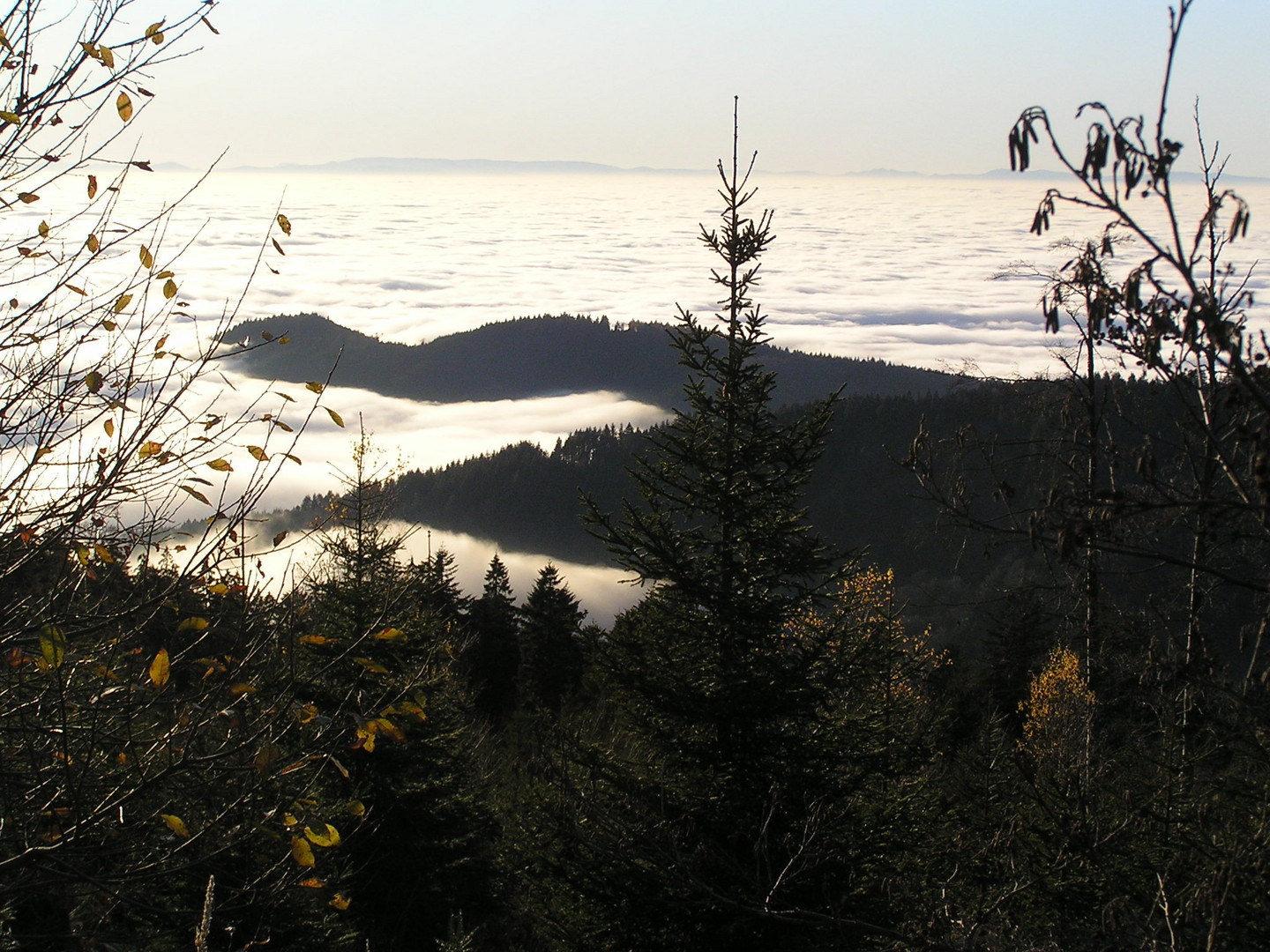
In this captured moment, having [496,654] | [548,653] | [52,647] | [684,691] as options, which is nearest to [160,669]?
[52,647]

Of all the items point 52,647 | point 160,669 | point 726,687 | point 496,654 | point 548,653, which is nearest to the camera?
point 52,647

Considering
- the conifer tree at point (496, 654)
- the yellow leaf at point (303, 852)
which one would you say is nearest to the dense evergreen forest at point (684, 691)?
the yellow leaf at point (303, 852)

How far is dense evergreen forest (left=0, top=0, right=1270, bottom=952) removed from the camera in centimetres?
410

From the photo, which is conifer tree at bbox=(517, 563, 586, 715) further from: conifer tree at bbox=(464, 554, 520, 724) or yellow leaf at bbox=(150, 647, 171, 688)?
yellow leaf at bbox=(150, 647, 171, 688)

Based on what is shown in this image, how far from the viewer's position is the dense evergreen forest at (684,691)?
161 inches

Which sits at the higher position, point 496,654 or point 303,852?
point 303,852

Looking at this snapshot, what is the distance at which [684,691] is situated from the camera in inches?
328

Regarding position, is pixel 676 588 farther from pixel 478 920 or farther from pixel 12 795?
pixel 478 920

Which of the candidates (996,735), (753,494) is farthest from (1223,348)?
(996,735)

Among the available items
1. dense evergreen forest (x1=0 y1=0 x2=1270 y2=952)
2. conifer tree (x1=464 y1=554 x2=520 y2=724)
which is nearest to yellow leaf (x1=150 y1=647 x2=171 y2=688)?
dense evergreen forest (x1=0 y1=0 x2=1270 y2=952)

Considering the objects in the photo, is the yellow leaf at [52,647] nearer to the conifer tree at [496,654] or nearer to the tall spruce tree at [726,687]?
the tall spruce tree at [726,687]

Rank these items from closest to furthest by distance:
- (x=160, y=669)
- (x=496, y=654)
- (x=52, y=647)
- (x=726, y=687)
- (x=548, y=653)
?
(x=52, y=647)
(x=160, y=669)
(x=726, y=687)
(x=548, y=653)
(x=496, y=654)

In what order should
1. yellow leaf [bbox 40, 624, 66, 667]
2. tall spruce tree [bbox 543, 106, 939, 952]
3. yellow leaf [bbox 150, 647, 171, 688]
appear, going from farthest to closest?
tall spruce tree [bbox 543, 106, 939, 952] < yellow leaf [bbox 150, 647, 171, 688] < yellow leaf [bbox 40, 624, 66, 667]

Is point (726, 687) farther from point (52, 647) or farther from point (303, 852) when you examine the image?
point (52, 647)
